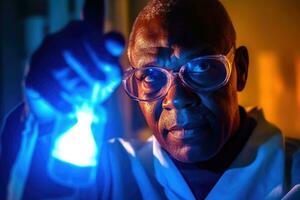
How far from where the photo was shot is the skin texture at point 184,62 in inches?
29.9

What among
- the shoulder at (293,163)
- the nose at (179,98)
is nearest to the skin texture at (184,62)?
the nose at (179,98)

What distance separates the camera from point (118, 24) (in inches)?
38.4

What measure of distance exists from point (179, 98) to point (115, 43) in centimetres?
29

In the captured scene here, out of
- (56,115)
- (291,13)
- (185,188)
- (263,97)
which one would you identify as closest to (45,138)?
(56,115)

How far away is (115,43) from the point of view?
3.21 feet

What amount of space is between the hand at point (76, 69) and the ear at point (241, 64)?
0.86 feet

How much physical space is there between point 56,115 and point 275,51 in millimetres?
498

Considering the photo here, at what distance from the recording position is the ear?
33.4 inches

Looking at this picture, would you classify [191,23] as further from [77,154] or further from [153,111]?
[77,154]

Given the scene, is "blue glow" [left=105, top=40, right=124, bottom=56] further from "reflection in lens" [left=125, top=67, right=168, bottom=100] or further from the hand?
"reflection in lens" [left=125, top=67, right=168, bottom=100]

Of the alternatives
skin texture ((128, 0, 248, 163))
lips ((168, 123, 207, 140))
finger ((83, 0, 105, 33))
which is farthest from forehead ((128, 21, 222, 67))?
finger ((83, 0, 105, 33))

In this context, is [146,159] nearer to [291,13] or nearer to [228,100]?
[228,100]

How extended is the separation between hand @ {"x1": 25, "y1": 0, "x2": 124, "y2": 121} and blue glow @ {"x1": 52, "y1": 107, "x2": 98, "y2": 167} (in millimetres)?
39

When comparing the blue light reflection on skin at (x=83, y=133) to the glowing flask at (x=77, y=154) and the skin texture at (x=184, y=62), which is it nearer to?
the glowing flask at (x=77, y=154)
